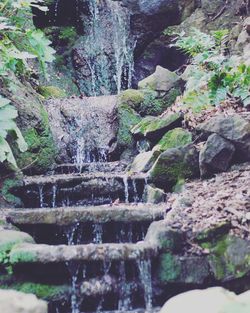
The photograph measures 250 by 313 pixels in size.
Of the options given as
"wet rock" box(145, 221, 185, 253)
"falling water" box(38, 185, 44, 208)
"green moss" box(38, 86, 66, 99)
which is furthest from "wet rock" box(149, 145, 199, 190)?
"green moss" box(38, 86, 66, 99)

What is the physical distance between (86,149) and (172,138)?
2.11m

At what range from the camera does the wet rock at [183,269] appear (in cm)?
319

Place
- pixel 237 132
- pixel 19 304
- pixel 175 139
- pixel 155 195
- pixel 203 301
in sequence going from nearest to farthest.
A: pixel 203 301 < pixel 19 304 < pixel 237 132 < pixel 155 195 < pixel 175 139

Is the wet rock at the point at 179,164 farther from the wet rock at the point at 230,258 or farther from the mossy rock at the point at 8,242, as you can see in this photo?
the mossy rock at the point at 8,242

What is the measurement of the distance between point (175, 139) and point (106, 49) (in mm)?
6784

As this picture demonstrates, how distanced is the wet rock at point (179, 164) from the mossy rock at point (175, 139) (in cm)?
34

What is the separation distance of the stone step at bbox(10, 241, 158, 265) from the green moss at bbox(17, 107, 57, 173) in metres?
2.27

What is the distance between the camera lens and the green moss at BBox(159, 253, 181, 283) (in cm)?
323

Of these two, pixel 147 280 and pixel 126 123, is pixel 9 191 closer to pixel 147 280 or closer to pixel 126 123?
pixel 147 280

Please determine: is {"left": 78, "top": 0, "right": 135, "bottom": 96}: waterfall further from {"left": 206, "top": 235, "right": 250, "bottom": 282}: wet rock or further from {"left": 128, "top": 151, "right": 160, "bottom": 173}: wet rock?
{"left": 206, "top": 235, "right": 250, "bottom": 282}: wet rock

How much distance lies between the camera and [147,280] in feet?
10.8

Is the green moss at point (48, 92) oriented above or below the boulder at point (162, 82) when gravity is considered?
below

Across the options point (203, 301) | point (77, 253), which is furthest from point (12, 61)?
point (203, 301)

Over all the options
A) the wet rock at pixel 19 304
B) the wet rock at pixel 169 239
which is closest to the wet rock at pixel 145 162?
the wet rock at pixel 169 239
